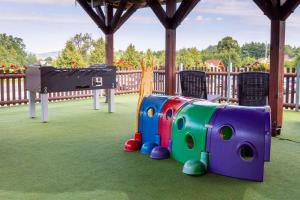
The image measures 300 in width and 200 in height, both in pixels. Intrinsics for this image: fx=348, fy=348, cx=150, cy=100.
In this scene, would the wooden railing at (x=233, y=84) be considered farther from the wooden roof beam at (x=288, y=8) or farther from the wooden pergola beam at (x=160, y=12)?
the wooden roof beam at (x=288, y=8)

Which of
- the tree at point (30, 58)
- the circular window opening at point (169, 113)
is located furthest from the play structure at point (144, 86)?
the tree at point (30, 58)

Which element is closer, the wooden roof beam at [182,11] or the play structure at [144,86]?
the play structure at [144,86]

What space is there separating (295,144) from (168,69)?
11.9 ft

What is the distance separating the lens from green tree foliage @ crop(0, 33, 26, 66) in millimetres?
16766

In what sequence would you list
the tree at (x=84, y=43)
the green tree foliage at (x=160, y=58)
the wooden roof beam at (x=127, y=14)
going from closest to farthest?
1. the wooden roof beam at (x=127, y=14)
2. the green tree foliage at (x=160, y=58)
3. the tree at (x=84, y=43)

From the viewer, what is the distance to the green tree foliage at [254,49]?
64.9 feet

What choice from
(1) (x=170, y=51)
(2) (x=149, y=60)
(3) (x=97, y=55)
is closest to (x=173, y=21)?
(1) (x=170, y=51)

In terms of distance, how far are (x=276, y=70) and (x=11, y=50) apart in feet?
47.3

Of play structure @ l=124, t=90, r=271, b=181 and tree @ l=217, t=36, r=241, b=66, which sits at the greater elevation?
tree @ l=217, t=36, r=241, b=66

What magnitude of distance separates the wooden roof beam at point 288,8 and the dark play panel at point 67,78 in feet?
13.6

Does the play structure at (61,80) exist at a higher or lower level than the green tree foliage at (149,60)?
lower

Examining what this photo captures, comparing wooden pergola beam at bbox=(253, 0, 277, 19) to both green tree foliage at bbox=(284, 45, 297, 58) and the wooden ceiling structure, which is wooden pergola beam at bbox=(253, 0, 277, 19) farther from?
green tree foliage at bbox=(284, 45, 297, 58)

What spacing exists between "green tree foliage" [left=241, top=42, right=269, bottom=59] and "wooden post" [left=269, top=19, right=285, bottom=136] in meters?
13.7

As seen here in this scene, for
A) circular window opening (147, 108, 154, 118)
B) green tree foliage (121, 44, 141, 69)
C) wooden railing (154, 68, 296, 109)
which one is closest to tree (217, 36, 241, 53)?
green tree foliage (121, 44, 141, 69)
